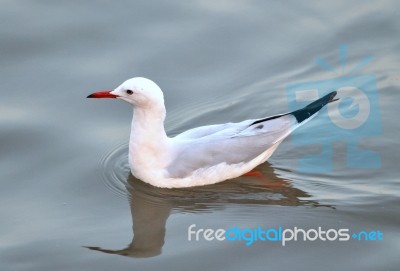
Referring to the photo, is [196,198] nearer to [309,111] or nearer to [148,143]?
[148,143]

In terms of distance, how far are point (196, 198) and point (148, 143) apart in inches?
27.5

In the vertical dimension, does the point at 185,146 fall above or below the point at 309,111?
below

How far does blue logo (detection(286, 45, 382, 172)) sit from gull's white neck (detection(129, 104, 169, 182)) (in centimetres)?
140

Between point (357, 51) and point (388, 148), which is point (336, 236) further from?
point (357, 51)

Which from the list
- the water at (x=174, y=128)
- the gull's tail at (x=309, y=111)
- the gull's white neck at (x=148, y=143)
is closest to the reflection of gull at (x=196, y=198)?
the water at (x=174, y=128)

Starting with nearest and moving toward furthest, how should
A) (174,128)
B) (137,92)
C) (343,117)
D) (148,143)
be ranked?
(137,92)
(148,143)
(174,128)
(343,117)

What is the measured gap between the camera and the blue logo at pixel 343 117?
8852 mm

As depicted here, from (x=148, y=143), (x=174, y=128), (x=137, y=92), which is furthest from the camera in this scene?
(x=174, y=128)

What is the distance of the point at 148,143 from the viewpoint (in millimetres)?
8438

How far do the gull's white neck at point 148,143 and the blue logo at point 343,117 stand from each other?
1399 mm

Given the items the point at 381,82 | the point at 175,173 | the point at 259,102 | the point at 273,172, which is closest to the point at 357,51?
the point at 381,82

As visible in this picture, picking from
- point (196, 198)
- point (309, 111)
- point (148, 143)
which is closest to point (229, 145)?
point (196, 198)

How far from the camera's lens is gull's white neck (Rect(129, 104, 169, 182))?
27.6 ft

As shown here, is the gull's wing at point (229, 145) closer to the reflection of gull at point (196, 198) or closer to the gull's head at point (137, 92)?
the reflection of gull at point (196, 198)
